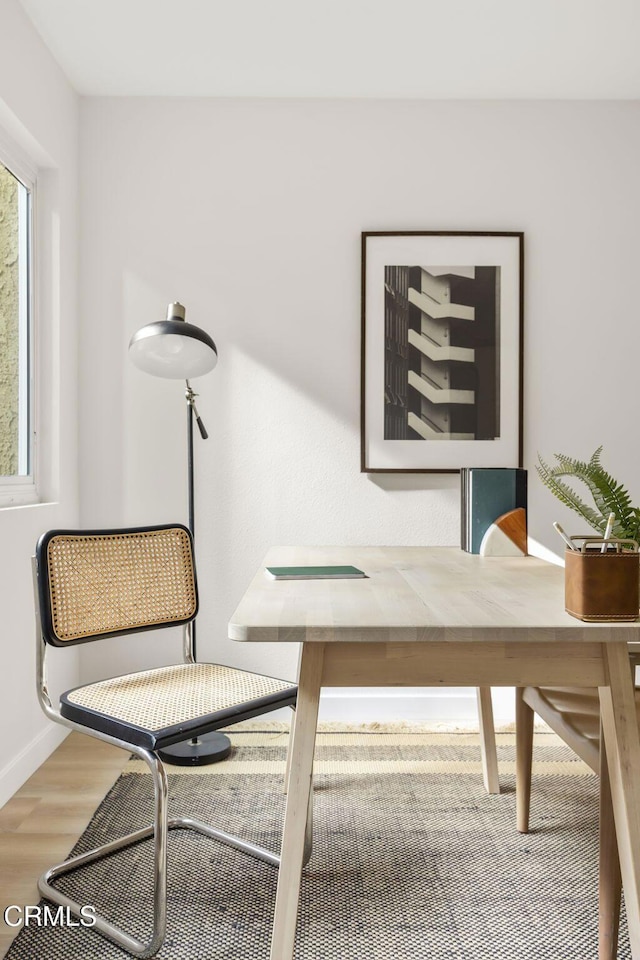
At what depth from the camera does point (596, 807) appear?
215 centimetres

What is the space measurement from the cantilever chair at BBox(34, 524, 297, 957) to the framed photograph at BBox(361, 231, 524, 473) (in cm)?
120

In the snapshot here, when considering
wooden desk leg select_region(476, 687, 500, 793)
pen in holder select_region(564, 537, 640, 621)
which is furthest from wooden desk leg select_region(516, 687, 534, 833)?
pen in holder select_region(564, 537, 640, 621)

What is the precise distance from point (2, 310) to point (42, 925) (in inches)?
69.9

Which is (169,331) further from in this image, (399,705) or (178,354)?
(399,705)

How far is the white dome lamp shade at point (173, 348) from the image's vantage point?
2.27m

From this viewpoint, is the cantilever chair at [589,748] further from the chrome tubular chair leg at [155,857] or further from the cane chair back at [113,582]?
the cane chair back at [113,582]

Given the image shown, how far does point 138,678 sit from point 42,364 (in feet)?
4.66

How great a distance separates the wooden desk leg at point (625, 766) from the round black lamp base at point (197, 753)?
4.92ft

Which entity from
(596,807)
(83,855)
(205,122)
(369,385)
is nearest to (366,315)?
(369,385)

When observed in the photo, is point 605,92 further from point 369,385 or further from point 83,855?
point 83,855

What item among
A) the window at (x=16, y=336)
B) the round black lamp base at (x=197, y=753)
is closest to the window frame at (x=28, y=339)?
the window at (x=16, y=336)

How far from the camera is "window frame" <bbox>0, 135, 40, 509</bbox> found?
2.60 m

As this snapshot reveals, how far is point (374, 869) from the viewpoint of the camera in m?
1.79
